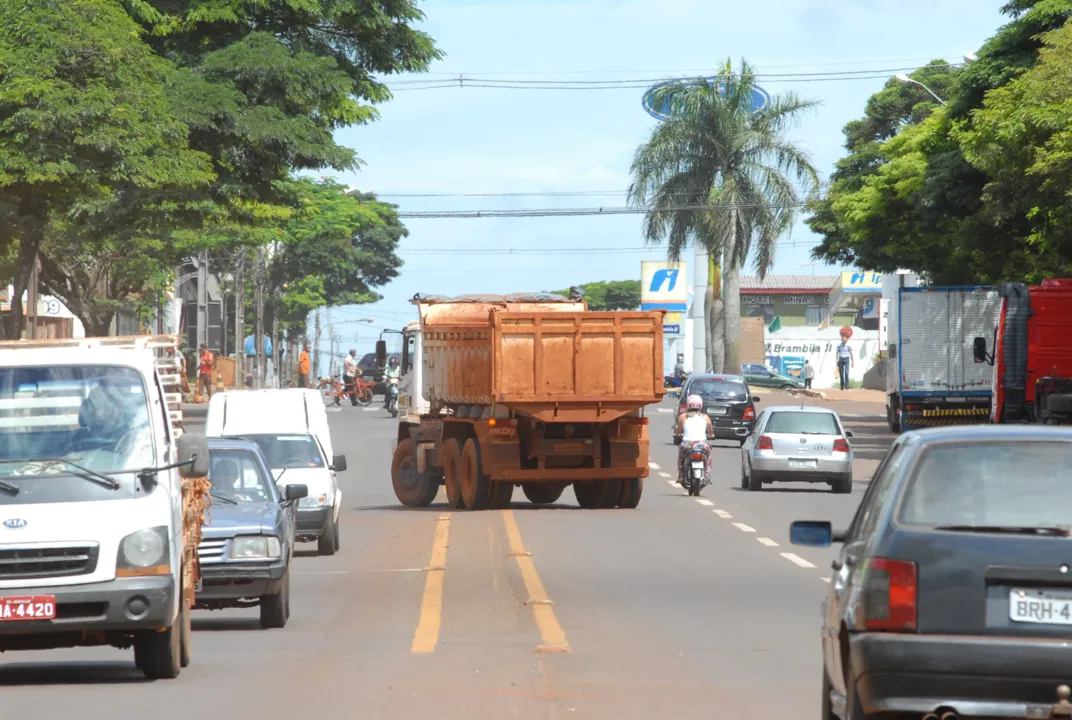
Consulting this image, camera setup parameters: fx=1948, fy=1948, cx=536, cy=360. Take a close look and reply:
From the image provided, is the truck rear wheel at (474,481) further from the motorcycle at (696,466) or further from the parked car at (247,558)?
the parked car at (247,558)

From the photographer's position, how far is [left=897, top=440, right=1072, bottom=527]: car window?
7125 mm

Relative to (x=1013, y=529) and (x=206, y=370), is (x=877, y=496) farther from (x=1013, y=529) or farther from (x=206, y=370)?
(x=206, y=370)

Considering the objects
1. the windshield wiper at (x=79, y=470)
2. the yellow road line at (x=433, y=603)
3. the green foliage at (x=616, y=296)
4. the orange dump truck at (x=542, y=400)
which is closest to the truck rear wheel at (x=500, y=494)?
the orange dump truck at (x=542, y=400)

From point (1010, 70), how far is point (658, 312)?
53.8ft

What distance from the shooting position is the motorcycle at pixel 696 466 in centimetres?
3081

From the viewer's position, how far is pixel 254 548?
1445 centimetres

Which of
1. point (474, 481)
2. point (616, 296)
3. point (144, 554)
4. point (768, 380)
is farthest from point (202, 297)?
point (616, 296)

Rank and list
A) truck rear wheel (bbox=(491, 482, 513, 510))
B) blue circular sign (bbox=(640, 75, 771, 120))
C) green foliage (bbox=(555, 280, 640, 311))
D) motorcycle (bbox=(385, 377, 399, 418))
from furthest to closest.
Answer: green foliage (bbox=(555, 280, 640, 311))
blue circular sign (bbox=(640, 75, 771, 120))
motorcycle (bbox=(385, 377, 399, 418))
truck rear wheel (bbox=(491, 482, 513, 510))

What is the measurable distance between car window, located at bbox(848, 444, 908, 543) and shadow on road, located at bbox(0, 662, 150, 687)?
5222 millimetres

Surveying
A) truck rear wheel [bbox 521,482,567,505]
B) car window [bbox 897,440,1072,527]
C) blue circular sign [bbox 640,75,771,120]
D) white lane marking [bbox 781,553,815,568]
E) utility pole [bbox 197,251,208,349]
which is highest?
blue circular sign [bbox 640,75,771,120]

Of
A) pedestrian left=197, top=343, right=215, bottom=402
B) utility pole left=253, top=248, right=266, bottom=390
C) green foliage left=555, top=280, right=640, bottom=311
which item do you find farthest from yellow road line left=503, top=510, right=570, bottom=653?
green foliage left=555, top=280, right=640, bottom=311

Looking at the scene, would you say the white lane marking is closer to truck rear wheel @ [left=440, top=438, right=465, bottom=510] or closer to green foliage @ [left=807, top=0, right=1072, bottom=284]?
truck rear wheel @ [left=440, top=438, right=465, bottom=510]

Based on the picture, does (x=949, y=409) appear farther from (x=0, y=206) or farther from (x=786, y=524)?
(x=0, y=206)

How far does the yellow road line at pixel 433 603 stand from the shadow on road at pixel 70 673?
191cm
